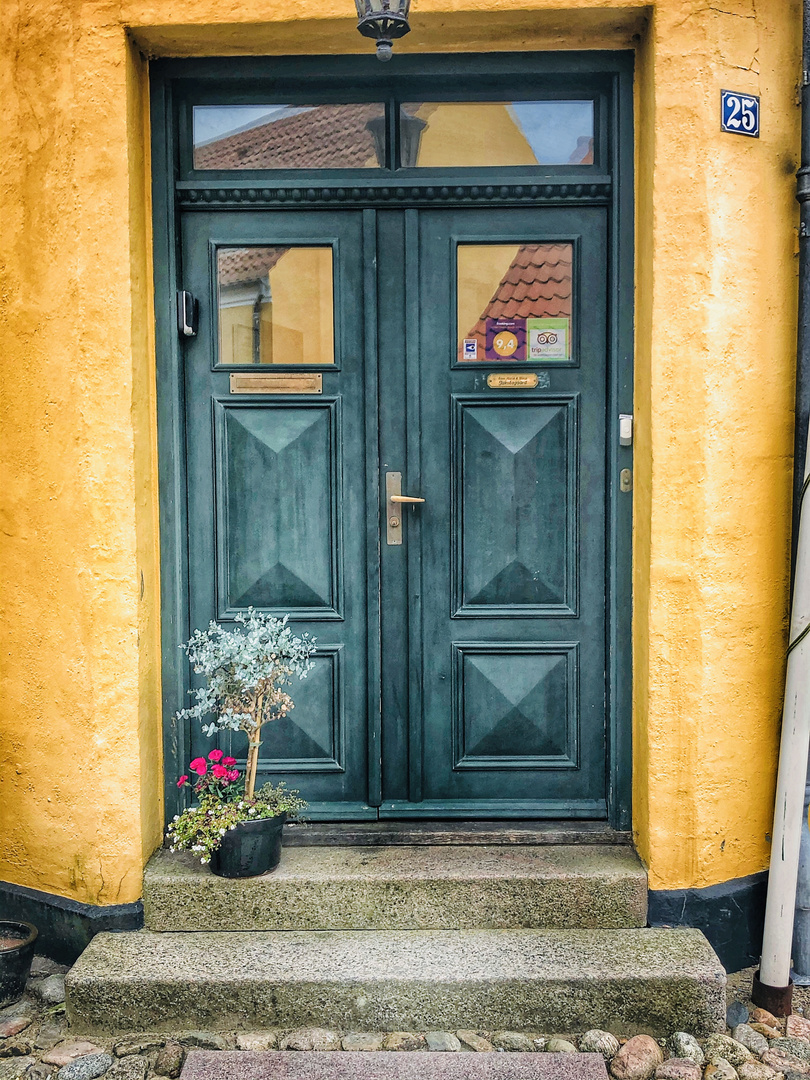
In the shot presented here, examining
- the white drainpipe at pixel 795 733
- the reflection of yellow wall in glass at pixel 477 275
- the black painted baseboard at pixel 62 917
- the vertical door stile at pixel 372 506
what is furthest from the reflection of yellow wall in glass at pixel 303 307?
the black painted baseboard at pixel 62 917

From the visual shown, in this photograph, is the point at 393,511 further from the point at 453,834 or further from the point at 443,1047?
the point at 443,1047

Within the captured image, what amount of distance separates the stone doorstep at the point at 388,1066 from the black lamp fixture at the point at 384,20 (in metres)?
3.08

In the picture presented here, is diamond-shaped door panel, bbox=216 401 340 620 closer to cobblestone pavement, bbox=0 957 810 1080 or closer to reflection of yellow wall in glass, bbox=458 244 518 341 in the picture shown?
reflection of yellow wall in glass, bbox=458 244 518 341

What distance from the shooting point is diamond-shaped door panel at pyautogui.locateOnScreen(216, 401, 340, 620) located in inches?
143

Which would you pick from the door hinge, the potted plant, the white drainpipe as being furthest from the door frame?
the white drainpipe

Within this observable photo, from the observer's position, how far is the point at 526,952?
10.3 feet

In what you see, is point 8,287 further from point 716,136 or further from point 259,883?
point 716,136

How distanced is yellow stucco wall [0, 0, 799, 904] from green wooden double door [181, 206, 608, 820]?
0.29 metres

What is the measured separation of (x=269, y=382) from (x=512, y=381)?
979mm

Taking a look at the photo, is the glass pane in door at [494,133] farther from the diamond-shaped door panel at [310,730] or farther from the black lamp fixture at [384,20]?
the diamond-shaped door panel at [310,730]

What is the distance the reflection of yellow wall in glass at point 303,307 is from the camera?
360 cm

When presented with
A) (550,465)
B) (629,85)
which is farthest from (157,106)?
(550,465)

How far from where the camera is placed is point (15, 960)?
10.6ft

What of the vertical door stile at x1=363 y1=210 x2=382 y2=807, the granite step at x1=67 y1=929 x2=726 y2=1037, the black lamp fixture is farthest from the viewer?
the vertical door stile at x1=363 y1=210 x2=382 y2=807
